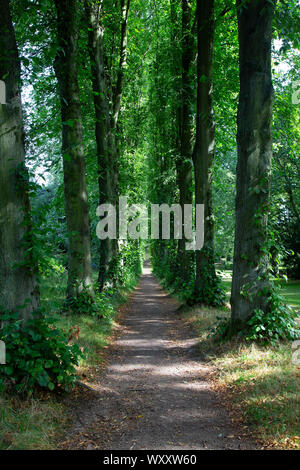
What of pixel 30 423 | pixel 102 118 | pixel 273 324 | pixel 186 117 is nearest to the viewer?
pixel 30 423

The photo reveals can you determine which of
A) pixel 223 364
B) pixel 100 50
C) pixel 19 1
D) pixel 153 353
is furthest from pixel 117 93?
pixel 223 364

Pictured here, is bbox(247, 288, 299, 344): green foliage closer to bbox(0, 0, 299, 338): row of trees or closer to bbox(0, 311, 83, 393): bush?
bbox(0, 0, 299, 338): row of trees

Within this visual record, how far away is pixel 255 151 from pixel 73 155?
15.2 feet

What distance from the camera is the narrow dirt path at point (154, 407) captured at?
164 inches

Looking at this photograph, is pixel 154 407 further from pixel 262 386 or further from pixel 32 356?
pixel 32 356

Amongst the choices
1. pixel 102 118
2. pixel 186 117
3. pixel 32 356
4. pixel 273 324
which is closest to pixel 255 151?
pixel 273 324

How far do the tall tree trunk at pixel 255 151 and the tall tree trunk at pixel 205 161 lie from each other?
13.3ft

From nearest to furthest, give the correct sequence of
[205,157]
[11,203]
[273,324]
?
[11,203] → [273,324] → [205,157]

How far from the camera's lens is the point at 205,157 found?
11.7 m

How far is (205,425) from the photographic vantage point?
4.62m

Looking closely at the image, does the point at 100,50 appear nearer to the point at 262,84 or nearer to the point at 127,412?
the point at 262,84

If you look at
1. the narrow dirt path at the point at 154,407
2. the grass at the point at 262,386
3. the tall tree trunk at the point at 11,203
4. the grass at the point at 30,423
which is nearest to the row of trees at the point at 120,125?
the tall tree trunk at the point at 11,203

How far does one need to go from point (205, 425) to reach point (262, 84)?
18.9 ft

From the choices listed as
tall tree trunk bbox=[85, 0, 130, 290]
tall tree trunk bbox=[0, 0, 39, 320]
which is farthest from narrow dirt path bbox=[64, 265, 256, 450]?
tall tree trunk bbox=[85, 0, 130, 290]
